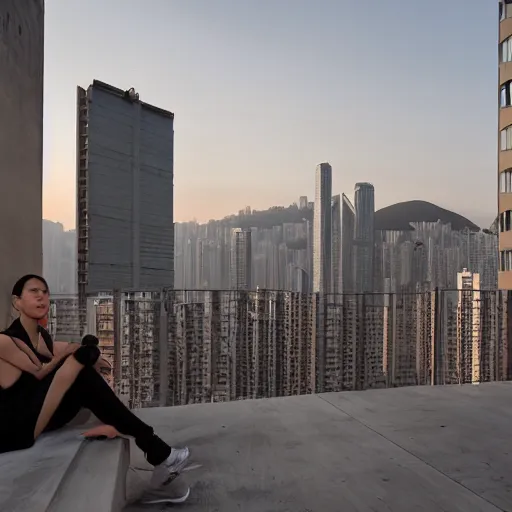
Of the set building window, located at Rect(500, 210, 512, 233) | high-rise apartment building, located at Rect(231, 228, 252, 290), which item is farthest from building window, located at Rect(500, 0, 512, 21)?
high-rise apartment building, located at Rect(231, 228, 252, 290)

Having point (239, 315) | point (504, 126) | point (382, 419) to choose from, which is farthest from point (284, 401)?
point (504, 126)

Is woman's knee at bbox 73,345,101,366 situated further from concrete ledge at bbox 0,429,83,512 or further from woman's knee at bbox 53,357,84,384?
concrete ledge at bbox 0,429,83,512

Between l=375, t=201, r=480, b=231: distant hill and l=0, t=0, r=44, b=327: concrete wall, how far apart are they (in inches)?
209

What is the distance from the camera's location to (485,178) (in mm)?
8242

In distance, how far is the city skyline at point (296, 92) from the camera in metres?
4.81

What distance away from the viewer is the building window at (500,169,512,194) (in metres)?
11.9

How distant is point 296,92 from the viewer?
19.6 feet

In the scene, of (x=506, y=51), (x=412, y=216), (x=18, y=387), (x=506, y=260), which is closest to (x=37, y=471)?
(x=18, y=387)

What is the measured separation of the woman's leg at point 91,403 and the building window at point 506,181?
12905 millimetres

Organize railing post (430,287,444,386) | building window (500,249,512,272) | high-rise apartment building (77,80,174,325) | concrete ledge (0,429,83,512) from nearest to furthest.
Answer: concrete ledge (0,429,83,512), high-rise apartment building (77,80,174,325), railing post (430,287,444,386), building window (500,249,512,272)

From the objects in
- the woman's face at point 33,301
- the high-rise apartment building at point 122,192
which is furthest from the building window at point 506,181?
the woman's face at point 33,301

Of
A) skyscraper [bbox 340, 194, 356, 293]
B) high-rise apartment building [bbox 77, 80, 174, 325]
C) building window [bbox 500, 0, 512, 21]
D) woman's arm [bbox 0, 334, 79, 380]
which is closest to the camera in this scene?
woman's arm [bbox 0, 334, 79, 380]

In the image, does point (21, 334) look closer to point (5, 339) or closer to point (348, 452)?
point (5, 339)

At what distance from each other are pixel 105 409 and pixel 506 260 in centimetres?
1277
